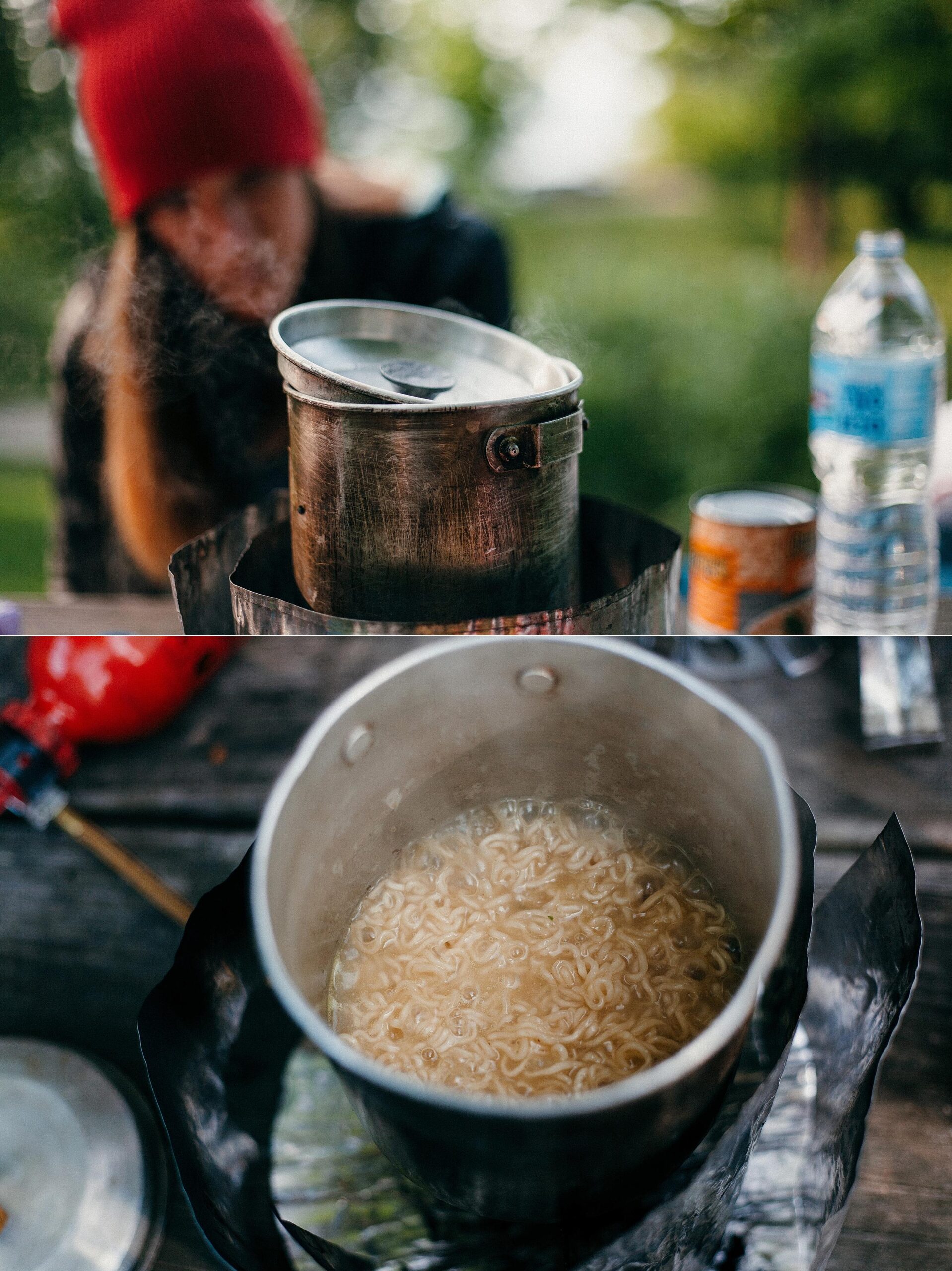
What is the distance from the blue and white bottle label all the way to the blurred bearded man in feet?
1.22

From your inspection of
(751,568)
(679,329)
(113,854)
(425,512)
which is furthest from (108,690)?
(679,329)

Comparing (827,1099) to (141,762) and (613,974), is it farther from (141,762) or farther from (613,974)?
(141,762)

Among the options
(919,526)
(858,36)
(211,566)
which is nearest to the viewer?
(211,566)

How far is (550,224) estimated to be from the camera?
7.63 feet

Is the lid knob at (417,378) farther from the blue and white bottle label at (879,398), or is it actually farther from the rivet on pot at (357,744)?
the blue and white bottle label at (879,398)

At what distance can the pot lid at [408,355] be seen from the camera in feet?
2.08

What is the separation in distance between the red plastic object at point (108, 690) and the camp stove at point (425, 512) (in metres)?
0.03

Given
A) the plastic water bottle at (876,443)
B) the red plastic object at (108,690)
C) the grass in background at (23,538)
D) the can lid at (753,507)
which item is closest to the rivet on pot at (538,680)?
the red plastic object at (108,690)

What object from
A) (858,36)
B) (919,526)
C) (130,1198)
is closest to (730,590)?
(919,526)

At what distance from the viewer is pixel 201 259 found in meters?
0.98

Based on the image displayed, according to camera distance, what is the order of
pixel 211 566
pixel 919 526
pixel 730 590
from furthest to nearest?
pixel 919 526 → pixel 730 590 → pixel 211 566

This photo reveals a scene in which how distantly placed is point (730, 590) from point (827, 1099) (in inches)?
19.0

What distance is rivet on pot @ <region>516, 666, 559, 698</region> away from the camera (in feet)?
2.28

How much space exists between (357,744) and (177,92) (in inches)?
31.9
